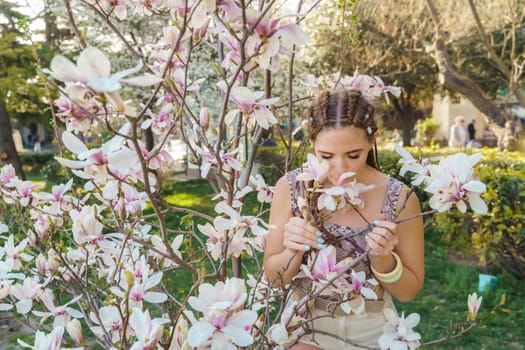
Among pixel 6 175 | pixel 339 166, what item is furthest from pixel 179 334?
pixel 6 175

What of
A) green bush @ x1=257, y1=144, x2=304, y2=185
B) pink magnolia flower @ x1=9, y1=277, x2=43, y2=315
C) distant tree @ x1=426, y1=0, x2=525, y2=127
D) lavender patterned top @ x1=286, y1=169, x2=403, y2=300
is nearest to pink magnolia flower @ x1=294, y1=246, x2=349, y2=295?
lavender patterned top @ x1=286, y1=169, x2=403, y2=300

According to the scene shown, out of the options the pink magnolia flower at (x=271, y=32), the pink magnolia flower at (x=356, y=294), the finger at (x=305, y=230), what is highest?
the pink magnolia flower at (x=271, y=32)

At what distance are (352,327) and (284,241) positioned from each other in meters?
0.45

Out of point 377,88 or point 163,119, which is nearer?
point 163,119

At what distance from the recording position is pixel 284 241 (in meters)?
1.22

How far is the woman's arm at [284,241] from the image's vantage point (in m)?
1.16

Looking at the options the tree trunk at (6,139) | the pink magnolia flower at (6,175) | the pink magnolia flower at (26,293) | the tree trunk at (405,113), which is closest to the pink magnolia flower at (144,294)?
the pink magnolia flower at (26,293)

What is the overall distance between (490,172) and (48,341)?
412 cm

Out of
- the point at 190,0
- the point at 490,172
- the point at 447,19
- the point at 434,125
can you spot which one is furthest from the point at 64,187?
the point at 434,125

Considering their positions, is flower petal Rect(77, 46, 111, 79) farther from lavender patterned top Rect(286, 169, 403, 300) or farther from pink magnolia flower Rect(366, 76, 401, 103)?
pink magnolia flower Rect(366, 76, 401, 103)

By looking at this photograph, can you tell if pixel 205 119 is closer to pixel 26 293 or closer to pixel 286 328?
pixel 286 328

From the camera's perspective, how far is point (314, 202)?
112 cm

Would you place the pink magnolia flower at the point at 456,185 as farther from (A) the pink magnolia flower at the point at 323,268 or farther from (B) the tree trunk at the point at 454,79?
(B) the tree trunk at the point at 454,79

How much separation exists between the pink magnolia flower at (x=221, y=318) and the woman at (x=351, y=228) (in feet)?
1.13
